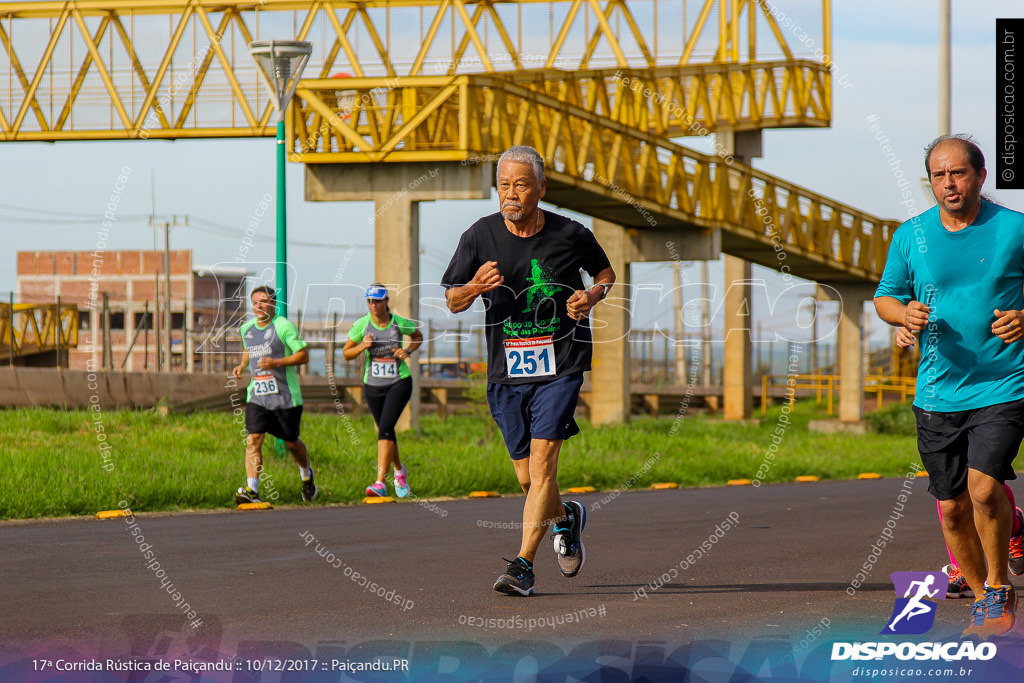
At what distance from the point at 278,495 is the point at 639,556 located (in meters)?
5.26

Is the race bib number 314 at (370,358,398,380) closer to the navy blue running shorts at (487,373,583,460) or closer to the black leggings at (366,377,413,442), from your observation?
the black leggings at (366,377,413,442)

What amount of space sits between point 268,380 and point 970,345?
25.9 ft

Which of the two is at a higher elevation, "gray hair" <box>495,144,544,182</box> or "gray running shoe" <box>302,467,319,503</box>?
"gray hair" <box>495,144,544,182</box>

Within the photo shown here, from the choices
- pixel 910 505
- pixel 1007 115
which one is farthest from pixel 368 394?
pixel 1007 115

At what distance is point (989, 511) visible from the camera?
608 centimetres

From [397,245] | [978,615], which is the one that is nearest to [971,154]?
[978,615]

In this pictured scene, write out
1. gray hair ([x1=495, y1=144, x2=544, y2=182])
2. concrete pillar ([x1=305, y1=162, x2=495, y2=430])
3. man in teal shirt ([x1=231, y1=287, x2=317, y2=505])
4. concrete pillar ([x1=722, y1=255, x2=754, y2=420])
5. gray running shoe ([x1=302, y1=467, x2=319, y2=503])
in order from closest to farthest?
gray hair ([x1=495, y1=144, x2=544, y2=182]), man in teal shirt ([x1=231, y1=287, x2=317, y2=505]), gray running shoe ([x1=302, y1=467, x2=319, y2=503]), concrete pillar ([x1=305, y1=162, x2=495, y2=430]), concrete pillar ([x1=722, y1=255, x2=754, y2=420])

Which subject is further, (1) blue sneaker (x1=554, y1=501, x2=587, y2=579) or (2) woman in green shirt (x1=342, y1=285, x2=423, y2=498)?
(2) woman in green shirt (x1=342, y1=285, x2=423, y2=498)

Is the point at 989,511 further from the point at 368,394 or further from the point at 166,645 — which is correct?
the point at 368,394

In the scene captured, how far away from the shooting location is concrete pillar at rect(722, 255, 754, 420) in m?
33.9

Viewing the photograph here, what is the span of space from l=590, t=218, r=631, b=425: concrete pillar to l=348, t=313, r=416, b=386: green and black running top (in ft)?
41.8

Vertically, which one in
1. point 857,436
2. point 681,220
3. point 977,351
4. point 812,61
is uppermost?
point 812,61

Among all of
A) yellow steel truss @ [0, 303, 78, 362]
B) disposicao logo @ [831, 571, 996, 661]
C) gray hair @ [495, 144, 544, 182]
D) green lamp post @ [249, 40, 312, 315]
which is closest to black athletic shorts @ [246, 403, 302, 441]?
green lamp post @ [249, 40, 312, 315]

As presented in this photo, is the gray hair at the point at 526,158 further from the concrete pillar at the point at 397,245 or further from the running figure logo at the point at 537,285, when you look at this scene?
the concrete pillar at the point at 397,245
